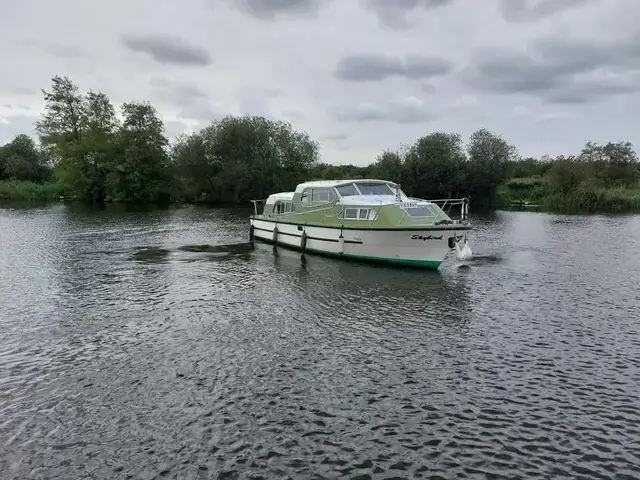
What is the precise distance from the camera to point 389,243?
24.8 meters

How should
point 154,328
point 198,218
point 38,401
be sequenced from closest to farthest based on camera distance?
point 38,401
point 154,328
point 198,218

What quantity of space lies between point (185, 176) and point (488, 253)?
233 feet

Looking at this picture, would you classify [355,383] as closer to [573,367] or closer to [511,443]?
[511,443]

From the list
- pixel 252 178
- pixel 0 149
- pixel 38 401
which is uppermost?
pixel 0 149

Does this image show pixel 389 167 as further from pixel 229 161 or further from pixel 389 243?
A: pixel 389 243

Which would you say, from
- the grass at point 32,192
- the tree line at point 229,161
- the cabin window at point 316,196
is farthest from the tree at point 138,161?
the cabin window at point 316,196

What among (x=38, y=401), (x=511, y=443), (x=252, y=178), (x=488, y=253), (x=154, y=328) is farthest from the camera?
(x=252, y=178)

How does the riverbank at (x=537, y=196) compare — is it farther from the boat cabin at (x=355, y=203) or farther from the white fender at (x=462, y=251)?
the white fender at (x=462, y=251)

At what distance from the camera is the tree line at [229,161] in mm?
79562

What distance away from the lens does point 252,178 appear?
8550cm

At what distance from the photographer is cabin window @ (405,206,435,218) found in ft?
80.2

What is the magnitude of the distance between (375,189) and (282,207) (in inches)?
317

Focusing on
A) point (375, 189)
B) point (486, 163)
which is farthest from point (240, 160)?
point (375, 189)

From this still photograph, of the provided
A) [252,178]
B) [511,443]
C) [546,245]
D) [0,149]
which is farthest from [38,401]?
[0,149]
